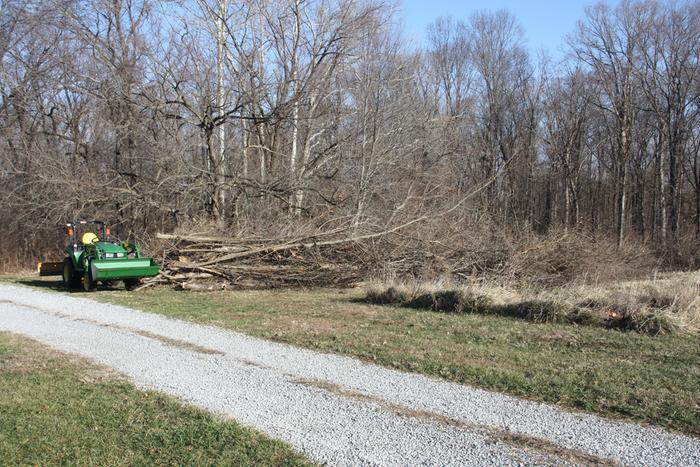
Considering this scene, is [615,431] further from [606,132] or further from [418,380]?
[606,132]

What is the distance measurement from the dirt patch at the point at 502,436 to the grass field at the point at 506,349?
1.18m

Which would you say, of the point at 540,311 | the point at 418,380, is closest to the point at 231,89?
the point at 540,311

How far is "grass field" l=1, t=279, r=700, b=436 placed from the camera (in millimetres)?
6203

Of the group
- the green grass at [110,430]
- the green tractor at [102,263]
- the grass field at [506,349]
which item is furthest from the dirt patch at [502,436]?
the green tractor at [102,263]

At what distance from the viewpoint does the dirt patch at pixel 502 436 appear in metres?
4.59

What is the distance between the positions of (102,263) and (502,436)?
13.0m

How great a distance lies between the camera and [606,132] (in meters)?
40.7

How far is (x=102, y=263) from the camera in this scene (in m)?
15.6

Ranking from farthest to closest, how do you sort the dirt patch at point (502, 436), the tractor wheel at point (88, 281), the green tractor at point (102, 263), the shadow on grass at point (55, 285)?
the shadow on grass at point (55, 285), the tractor wheel at point (88, 281), the green tractor at point (102, 263), the dirt patch at point (502, 436)

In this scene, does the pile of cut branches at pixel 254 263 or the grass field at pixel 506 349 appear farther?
the pile of cut branches at pixel 254 263

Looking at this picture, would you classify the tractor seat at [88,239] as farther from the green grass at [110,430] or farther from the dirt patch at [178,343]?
the green grass at [110,430]

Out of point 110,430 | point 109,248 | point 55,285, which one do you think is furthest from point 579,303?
point 55,285

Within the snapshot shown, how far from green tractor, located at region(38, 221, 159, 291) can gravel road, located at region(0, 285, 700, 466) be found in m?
6.28

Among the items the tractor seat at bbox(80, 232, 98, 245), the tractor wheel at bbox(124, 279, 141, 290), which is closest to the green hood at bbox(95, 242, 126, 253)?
the tractor wheel at bbox(124, 279, 141, 290)
